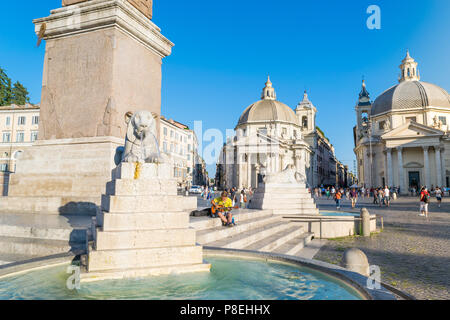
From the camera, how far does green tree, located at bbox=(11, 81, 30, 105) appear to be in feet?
117

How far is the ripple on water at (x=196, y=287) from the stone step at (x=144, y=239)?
424mm

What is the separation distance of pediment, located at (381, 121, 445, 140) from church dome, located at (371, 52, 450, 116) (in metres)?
10.5

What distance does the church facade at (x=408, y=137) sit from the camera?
1901 inches

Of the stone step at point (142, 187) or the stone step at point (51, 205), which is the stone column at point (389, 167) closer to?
the stone step at point (51, 205)

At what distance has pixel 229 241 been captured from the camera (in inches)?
241

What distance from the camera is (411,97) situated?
57.6m

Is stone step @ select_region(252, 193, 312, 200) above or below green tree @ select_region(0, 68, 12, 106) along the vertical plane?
below

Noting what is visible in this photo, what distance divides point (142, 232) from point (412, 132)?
55885mm

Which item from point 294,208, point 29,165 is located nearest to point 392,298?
point 29,165

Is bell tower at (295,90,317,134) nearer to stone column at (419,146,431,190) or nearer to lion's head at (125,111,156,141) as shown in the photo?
stone column at (419,146,431,190)

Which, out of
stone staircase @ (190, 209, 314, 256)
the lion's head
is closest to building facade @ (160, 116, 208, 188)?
stone staircase @ (190, 209, 314, 256)

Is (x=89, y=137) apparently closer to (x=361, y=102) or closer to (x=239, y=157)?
(x=239, y=157)

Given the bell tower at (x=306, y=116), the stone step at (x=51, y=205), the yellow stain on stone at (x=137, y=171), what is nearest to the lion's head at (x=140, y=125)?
the yellow stain on stone at (x=137, y=171)

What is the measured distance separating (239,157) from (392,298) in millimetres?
58380
